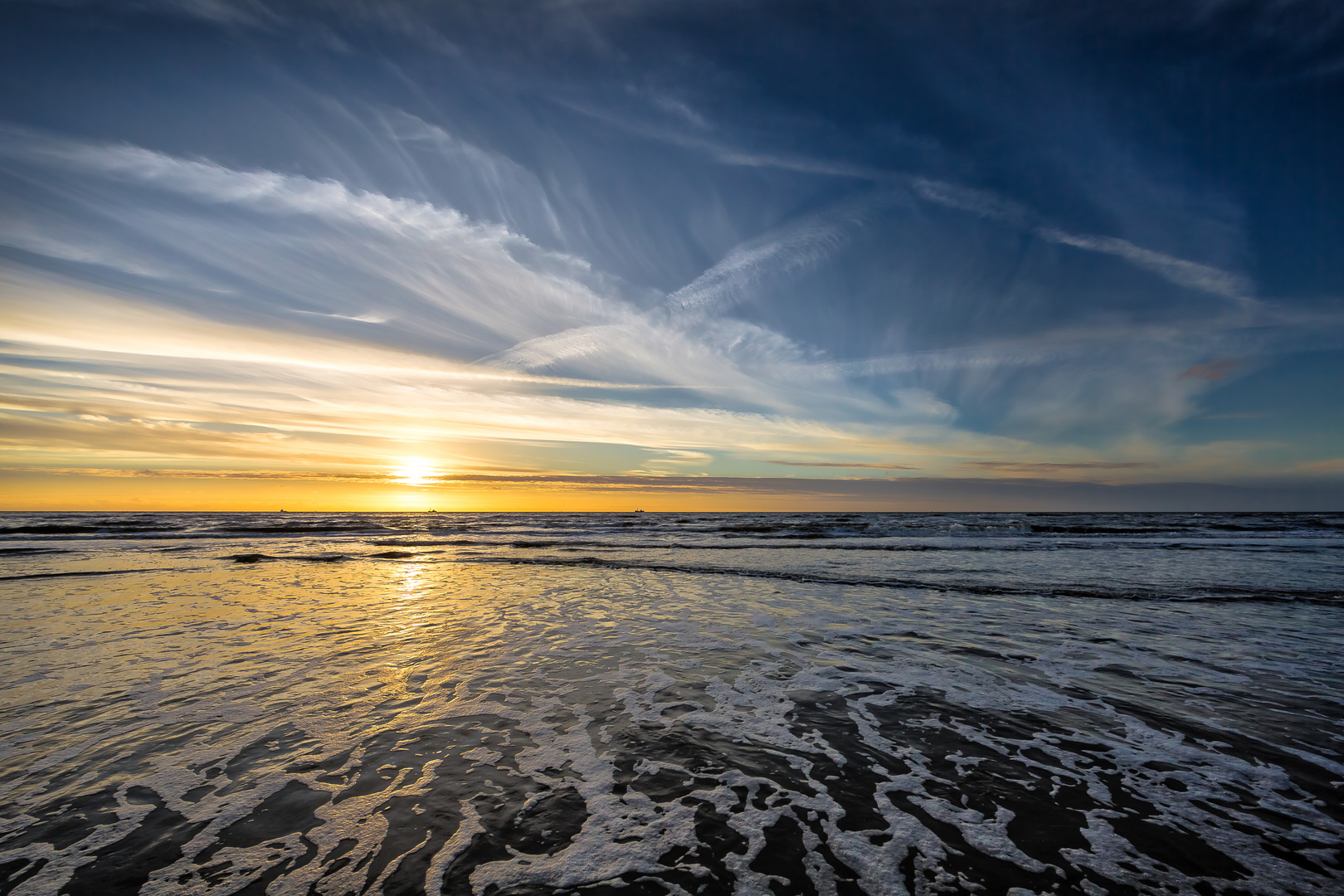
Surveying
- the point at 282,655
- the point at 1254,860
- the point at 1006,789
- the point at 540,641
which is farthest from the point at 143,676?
the point at 1254,860

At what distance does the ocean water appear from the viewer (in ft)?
14.0

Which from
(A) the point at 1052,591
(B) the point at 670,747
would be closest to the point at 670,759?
(B) the point at 670,747

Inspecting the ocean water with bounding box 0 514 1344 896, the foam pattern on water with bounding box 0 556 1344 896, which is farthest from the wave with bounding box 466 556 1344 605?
the foam pattern on water with bounding box 0 556 1344 896

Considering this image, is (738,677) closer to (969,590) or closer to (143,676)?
(143,676)

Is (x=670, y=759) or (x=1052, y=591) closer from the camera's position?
(x=670, y=759)

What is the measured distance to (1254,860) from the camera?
435 cm

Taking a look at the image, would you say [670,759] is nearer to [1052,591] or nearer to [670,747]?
[670,747]

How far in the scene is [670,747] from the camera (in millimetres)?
6344

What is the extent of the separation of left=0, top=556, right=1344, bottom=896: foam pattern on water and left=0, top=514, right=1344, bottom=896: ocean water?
0.12 feet

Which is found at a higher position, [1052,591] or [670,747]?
[670,747]

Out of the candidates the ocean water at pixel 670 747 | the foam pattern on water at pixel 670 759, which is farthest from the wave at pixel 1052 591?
the foam pattern on water at pixel 670 759

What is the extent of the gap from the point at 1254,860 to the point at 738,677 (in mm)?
5736

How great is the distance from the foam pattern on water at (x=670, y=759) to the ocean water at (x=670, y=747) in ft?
0.12

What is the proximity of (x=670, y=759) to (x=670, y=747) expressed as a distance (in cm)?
30
